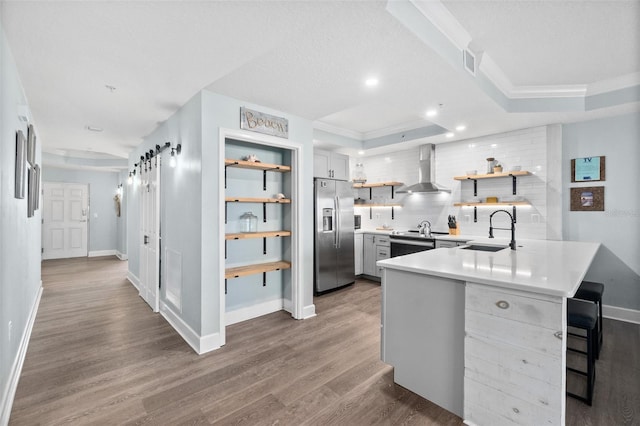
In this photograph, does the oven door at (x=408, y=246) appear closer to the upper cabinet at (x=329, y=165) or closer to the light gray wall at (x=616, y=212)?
the upper cabinet at (x=329, y=165)

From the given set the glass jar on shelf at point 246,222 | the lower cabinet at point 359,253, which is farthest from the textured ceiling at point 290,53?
the lower cabinet at point 359,253

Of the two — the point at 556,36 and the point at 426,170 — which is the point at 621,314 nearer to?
the point at 426,170

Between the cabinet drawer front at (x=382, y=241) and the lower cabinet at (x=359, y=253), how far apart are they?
1.18 ft

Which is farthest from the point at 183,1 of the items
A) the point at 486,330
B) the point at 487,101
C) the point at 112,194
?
the point at 112,194

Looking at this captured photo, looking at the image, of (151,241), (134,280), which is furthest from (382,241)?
(134,280)

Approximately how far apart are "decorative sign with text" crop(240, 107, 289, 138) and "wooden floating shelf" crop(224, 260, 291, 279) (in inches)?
62.2

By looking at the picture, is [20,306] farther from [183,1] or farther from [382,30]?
[382,30]

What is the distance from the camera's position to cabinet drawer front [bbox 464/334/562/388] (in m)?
1.50

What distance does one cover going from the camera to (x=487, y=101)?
315cm

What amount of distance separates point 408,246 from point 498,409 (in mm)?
3192

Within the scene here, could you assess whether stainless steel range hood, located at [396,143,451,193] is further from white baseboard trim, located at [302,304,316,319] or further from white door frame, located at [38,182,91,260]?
white door frame, located at [38,182,91,260]

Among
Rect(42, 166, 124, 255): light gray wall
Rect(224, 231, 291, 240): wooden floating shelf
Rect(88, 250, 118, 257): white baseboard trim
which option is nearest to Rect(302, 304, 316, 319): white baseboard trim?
Rect(224, 231, 291, 240): wooden floating shelf

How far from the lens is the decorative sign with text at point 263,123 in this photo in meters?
3.08

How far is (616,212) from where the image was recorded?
3609 mm
